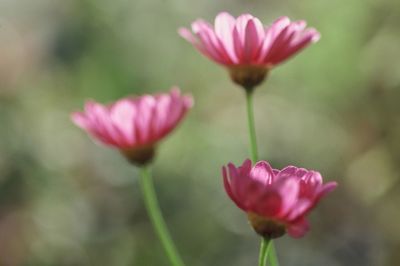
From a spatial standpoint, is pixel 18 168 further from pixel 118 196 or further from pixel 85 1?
pixel 85 1

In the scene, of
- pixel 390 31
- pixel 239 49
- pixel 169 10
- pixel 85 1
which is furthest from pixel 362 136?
pixel 239 49

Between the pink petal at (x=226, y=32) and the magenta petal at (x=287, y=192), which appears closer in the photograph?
the magenta petal at (x=287, y=192)

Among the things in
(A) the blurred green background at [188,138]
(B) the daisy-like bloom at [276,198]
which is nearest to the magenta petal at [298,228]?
(B) the daisy-like bloom at [276,198]

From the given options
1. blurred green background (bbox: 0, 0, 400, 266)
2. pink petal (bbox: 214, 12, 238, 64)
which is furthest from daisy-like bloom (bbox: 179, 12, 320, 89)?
blurred green background (bbox: 0, 0, 400, 266)

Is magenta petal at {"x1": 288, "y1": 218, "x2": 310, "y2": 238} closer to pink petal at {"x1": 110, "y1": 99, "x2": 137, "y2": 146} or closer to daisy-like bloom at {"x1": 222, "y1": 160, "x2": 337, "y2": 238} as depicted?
daisy-like bloom at {"x1": 222, "y1": 160, "x2": 337, "y2": 238}

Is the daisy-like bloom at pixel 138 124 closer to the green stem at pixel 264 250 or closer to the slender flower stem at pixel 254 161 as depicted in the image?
the slender flower stem at pixel 254 161

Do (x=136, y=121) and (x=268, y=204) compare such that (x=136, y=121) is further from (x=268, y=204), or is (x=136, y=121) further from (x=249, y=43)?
(x=268, y=204)
